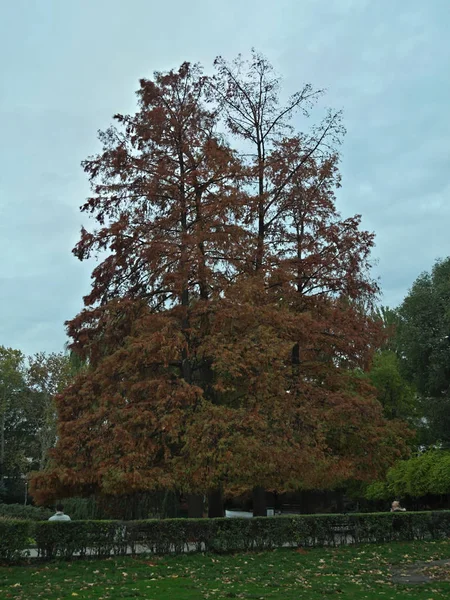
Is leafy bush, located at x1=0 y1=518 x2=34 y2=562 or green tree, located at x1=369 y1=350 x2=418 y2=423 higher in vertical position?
green tree, located at x1=369 y1=350 x2=418 y2=423

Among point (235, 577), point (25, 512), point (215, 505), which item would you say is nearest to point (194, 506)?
point (215, 505)

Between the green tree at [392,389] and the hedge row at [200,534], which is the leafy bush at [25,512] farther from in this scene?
the hedge row at [200,534]

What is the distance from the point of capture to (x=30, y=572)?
11.9 metres

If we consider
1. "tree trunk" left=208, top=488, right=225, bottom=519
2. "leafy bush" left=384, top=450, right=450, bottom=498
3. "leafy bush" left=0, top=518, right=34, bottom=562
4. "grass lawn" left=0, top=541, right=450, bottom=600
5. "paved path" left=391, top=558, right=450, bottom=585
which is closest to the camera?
"grass lawn" left=0, top=541, right=450, bottom=600

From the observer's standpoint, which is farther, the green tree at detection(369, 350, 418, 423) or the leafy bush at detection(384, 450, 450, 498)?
the green tree at detection(369, 350, 418, 423)

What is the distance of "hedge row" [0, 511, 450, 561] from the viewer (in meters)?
13.5

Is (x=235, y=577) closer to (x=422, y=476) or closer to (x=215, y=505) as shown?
(x=215, y=505)

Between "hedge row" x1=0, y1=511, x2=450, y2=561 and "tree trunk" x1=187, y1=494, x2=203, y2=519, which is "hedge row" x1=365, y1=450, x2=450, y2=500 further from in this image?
"tree trunk" x1=187, y1=494, x2=203, y2=519

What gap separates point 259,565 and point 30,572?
439cm

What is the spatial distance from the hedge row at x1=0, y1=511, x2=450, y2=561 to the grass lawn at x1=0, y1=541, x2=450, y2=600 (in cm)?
51

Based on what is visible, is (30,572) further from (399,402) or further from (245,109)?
(399,402)

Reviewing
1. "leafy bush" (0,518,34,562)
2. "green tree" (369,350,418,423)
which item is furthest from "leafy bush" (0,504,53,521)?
"leafy bush" (0,518,34,562)

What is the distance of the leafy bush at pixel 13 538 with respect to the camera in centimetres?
1291

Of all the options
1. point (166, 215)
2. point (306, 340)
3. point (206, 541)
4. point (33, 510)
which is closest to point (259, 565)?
point (206, 541)
